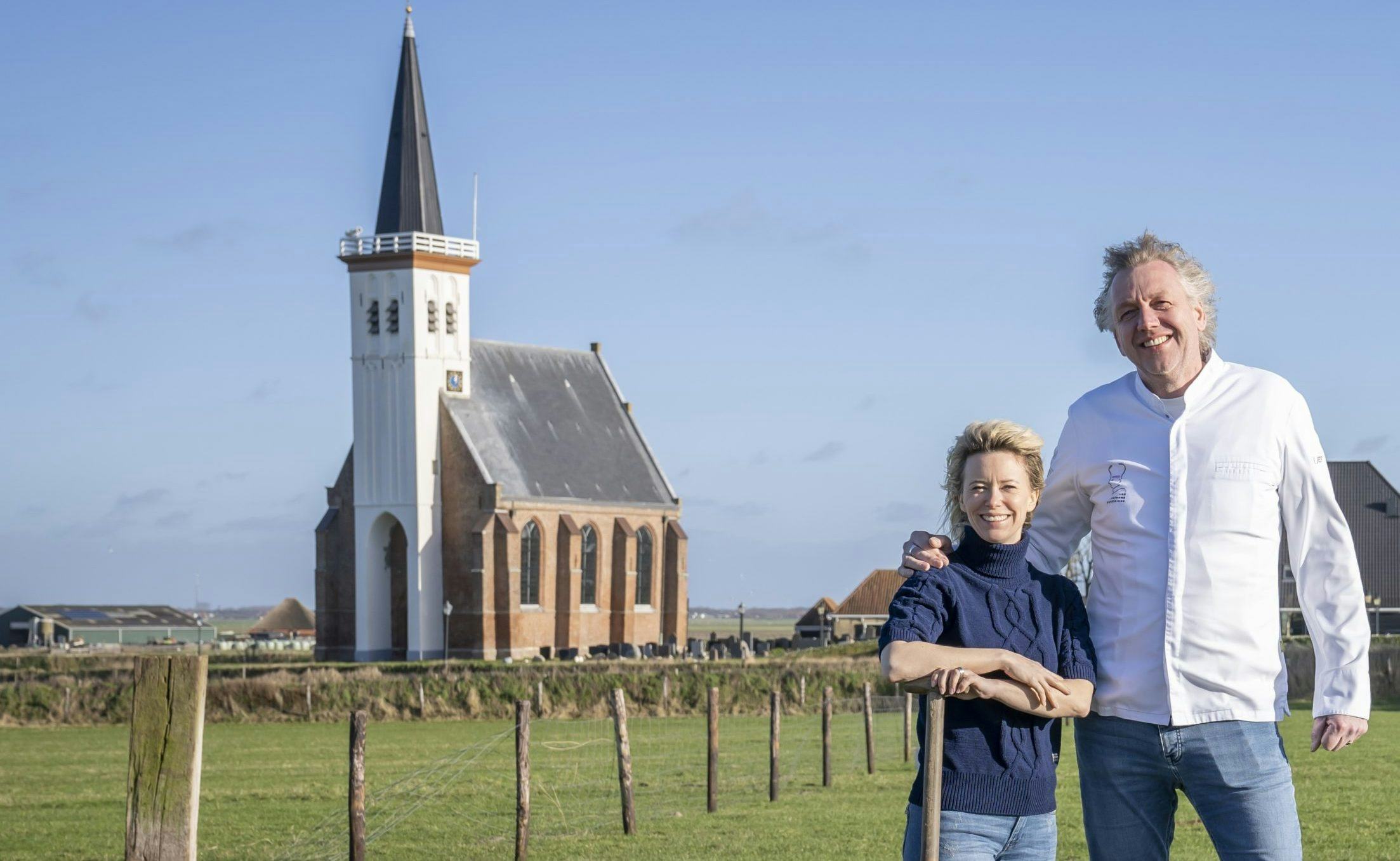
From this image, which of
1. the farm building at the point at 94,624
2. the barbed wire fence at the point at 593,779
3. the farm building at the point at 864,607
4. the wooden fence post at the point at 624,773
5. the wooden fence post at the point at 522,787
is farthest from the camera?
the farm building at the point at 94,624

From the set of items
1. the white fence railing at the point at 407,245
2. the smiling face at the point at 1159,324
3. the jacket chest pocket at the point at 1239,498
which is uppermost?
the white fence railing at the point at 407,245

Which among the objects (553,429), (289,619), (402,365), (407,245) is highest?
(407,245)

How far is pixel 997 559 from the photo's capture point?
459 centimetres

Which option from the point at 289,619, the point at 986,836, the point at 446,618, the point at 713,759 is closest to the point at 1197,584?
the point at 986,836

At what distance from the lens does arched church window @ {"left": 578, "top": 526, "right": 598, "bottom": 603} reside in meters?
63.4

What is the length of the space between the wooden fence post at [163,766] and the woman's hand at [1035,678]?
8.88 ft

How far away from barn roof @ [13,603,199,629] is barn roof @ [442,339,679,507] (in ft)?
132

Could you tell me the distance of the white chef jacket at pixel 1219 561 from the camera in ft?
14.8

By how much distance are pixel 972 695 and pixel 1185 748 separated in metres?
0.63

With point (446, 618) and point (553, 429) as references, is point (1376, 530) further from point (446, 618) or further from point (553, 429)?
point (446, 618)

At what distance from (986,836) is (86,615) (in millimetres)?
105432

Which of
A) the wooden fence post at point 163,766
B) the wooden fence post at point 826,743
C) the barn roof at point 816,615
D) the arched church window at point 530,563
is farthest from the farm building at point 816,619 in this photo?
the wooden fence post at point 163,766

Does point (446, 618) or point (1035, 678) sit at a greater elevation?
point (1035, 678)

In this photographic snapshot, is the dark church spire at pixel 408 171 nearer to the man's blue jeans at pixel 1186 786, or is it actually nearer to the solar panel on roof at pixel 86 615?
the solar panel on roof at pixel 86 615
